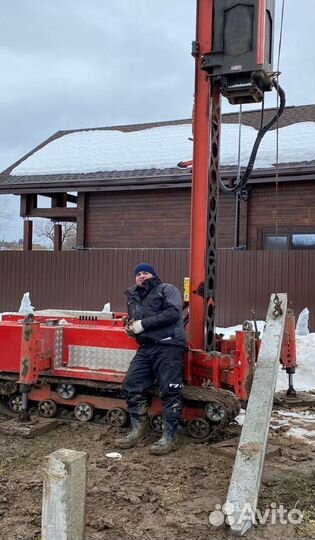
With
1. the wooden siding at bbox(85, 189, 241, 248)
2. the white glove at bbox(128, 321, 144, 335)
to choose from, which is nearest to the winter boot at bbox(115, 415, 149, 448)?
the white glove at bbox(128, 321, 144, 335)

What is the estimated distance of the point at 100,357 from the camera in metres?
6.45

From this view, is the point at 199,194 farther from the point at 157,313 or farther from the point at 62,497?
the point at 62,497

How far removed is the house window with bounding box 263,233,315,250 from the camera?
15.5 metres

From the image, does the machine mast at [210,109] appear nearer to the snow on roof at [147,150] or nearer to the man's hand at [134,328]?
the man's hand at [134,328]

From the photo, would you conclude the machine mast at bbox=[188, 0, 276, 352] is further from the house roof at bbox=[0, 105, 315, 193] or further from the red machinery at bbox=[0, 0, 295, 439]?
the house roof at bbox=[0, 105, 315, 193]

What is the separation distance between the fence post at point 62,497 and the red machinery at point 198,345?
303 cm

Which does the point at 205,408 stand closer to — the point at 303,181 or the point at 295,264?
the point at 295,264

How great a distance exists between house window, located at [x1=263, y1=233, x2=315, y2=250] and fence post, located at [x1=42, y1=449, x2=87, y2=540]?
13.0 meters

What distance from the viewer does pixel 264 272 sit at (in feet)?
46.3

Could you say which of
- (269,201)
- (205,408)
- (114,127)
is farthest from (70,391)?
(114,127)

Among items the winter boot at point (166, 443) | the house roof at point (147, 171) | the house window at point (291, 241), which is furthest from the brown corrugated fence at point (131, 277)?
the winter boot at point (166, 443)

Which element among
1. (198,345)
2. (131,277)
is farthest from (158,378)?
(131,277)

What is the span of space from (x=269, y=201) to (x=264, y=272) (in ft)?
8.99

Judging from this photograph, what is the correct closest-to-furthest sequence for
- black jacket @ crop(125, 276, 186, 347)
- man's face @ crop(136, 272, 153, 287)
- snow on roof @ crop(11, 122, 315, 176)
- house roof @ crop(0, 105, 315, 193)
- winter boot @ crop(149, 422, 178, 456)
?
winter boot @ crop(149, 422, 178, 456) < black jacket @ crop(125, 276, 186, 347) < man's face @ crop(136, 272, 153, 287) < house roof @ crop(0, 105, 315, 193) < snow on roof @ crop(11, 122, 315, 176)
